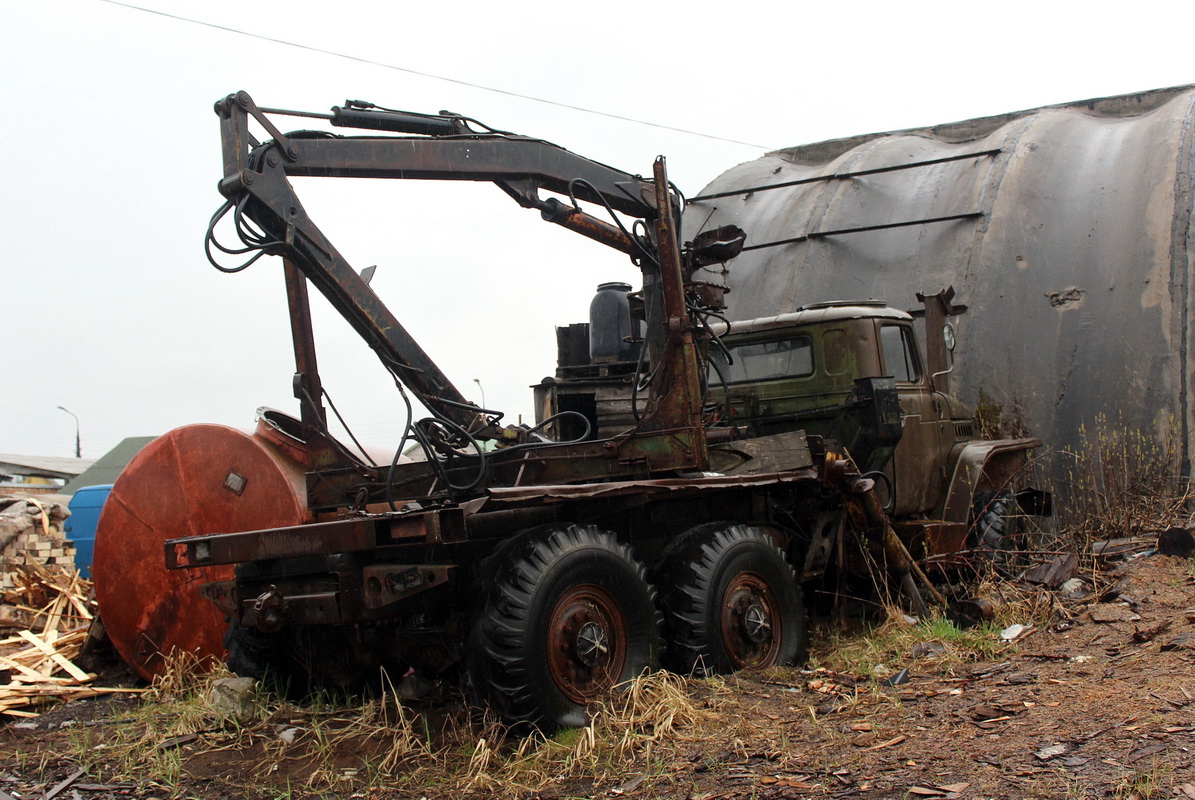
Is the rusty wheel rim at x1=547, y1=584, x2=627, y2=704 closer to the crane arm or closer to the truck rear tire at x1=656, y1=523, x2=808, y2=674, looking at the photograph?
the truck rear tire at x1=656, y1=523, x2=808, y2=674

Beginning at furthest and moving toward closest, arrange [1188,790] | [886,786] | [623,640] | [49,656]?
[49,656] → [623,640] → [886,786] → [1188,790]

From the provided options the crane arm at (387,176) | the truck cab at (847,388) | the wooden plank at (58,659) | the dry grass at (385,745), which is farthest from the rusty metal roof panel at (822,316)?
the wooden plank at (58,659)

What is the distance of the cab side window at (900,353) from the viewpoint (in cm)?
854

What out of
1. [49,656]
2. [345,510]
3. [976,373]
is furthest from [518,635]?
[976,373]

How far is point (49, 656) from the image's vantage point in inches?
307

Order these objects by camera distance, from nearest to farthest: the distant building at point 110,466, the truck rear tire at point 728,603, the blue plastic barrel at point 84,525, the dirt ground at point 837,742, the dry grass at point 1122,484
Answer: the dirt ground at point 837,742 < the truck rear tire at point 728,603 < the dry grass at point 1122,484 < the blue plastic barrel at point 84,525 < the distant building at point 110,466

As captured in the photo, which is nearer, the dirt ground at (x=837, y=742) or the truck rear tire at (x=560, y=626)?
the dirt ground at (x=837, y=742)

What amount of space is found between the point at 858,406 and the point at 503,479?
2996mm

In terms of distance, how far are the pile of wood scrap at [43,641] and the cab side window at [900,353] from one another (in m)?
6.25

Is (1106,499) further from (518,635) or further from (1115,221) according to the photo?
(518,635)

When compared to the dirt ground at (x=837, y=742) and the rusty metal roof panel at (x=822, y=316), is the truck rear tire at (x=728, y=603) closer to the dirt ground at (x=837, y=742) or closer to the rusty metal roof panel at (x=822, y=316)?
the dirt ground at (x=837, y=742)

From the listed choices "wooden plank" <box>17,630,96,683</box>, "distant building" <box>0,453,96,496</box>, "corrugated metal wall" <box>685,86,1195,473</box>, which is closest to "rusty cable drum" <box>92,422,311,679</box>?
"wooden plank" <box>17,630,96,683</box>

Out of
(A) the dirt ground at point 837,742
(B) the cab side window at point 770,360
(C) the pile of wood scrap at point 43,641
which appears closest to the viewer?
(A) the dirt ground at point 837,742

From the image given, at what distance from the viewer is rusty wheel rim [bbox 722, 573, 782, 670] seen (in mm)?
6086
